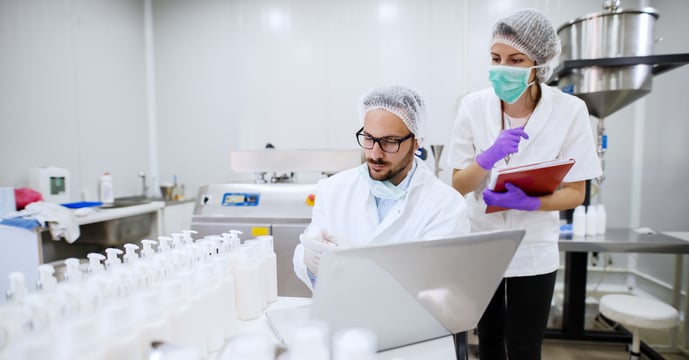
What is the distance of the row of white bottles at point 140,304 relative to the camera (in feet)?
1.79

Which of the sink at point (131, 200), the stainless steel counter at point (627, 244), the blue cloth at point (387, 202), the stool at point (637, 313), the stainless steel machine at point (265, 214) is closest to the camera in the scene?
the blue cloth at point (387, 202)

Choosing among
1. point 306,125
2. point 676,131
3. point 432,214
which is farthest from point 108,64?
point 676,131

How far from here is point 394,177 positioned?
4.38 feet

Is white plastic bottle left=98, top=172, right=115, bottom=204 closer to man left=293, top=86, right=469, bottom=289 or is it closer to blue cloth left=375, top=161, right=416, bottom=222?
man left=293, top=86, right=469, bottom=289

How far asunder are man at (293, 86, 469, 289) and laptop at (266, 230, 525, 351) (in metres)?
0.40

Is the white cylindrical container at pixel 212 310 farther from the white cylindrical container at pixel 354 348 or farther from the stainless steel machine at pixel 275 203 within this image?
the stainless steel machine at pixel 275 203

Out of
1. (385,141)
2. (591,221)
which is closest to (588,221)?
(591,221)

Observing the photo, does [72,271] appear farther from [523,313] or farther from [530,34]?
[530,34]

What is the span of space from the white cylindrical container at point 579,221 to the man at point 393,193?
4.55 ft

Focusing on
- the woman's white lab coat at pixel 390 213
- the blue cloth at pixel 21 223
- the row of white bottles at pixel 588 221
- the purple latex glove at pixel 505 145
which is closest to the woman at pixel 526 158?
the purple latex glove at pixel 505 145

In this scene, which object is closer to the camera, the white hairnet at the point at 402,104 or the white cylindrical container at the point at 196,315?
the white cylindrical container at the point at 196,315

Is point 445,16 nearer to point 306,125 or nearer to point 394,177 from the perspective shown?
point 306,125

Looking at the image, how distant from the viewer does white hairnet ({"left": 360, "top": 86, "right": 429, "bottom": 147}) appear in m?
1.27

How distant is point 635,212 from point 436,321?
3.08m
